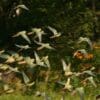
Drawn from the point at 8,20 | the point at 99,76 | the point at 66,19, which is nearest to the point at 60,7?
the point at 66,19

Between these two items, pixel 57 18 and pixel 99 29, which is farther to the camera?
pixel 99 29

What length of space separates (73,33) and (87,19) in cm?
45

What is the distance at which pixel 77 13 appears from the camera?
10172mm

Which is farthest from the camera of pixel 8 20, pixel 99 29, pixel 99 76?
pixel 99 29

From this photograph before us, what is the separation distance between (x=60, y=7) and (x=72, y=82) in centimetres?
300

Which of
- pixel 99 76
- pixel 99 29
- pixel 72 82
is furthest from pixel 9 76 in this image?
pixel 99 29

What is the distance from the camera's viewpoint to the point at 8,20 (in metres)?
9.56

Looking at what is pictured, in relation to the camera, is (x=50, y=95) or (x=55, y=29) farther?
(x=55, y=29)

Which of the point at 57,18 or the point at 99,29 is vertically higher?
the point at 57,18

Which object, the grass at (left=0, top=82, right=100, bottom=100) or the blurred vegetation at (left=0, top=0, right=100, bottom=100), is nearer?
the grass at (left=0, top=82, right=100, bottom=100)

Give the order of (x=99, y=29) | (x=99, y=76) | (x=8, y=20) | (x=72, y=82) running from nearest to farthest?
(x=72, y=82) < (x=99, y=76) < (x=8, y=20) < (x=99, y=29)

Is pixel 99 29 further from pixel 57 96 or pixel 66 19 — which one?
Result: pixel 57 96

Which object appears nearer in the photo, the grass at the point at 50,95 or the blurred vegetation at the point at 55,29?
the grass at the point at 50,95

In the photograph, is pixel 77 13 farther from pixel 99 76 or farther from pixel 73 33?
pixel 99 76
